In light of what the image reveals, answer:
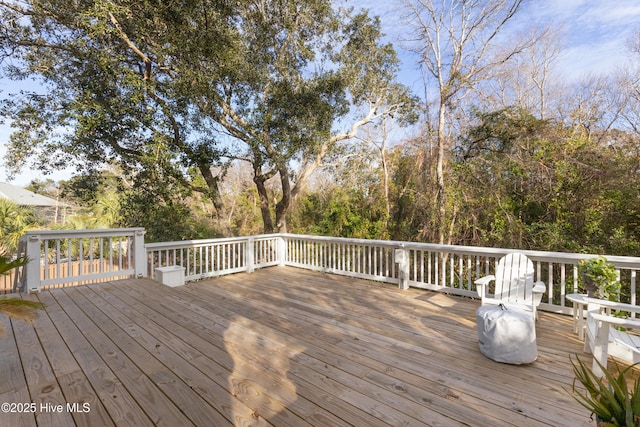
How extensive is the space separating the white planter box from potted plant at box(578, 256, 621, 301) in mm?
5086

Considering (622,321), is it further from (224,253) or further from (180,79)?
(180,79)

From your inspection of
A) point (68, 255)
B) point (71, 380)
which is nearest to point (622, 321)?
point (71, 380)

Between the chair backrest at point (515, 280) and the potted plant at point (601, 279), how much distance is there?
1.56 feet

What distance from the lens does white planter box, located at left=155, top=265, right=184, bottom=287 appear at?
180 inches

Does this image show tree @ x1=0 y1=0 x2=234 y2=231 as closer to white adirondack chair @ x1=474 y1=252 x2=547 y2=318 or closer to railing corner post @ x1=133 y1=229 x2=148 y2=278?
railing corner post @ x1=133 y1=229 x2=148 y2=278

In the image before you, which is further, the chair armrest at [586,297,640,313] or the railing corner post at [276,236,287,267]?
the railing corner post at [276,236,287,267]

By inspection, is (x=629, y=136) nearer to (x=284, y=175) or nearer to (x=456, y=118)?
(x=456, y=118)

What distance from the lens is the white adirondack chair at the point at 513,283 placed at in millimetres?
3072

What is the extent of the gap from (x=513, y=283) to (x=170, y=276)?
15.3 feet

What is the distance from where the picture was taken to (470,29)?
22.7 ft

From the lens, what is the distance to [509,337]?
234 cm

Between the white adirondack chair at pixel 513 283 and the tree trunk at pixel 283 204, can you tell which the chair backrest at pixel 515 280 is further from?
the tree trunk at pixel 283 204

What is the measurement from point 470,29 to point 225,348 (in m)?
8.21

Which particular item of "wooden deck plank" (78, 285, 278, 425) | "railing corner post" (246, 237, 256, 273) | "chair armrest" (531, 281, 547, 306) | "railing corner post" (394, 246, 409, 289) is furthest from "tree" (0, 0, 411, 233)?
"chair armrest" (531, 281, 547, 306)
